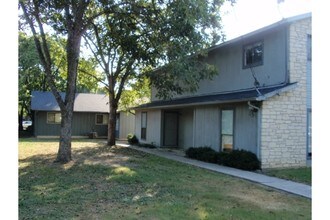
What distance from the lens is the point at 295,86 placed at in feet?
39.1

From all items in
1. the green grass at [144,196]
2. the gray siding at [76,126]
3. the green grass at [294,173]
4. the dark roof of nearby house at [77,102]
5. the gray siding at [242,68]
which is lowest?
the green grass at [294,173]

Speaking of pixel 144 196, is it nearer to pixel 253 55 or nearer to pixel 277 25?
pixel 277 25

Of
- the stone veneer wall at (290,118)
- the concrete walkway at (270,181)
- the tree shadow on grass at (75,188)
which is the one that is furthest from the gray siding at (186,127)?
the tree shadow on grass at (75,188)

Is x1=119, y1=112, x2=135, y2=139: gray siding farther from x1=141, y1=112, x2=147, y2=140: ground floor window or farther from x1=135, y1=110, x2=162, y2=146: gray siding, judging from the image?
x1=135, y1=110, x2=162, y2=146: gray siding

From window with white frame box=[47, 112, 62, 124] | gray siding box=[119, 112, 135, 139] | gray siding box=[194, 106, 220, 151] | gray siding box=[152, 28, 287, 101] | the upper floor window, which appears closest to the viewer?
gray siding box=[152, 28, 287, 101]

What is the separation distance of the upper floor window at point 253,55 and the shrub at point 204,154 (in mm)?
4094

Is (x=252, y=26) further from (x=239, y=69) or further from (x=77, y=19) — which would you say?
(x=77, y=19)

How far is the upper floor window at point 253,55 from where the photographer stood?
13641 mm

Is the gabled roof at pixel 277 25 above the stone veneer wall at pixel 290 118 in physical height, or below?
above

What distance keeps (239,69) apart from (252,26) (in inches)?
77.6

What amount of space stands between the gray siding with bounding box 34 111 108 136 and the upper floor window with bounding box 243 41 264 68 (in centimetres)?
1967

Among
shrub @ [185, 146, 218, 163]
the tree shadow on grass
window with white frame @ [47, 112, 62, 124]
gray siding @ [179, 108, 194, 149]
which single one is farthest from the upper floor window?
window with white frame @ [47, 112, 62, 124]

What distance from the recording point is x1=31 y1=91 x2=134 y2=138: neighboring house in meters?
29.0

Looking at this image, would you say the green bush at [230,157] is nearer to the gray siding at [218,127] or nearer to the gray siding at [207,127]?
the gray siding at [218,127]
